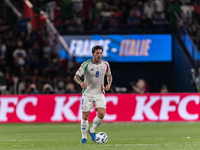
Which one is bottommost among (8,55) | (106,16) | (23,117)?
(23,117)

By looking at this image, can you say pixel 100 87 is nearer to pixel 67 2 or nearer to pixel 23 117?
pixel 23 117

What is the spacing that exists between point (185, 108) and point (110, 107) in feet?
9.41

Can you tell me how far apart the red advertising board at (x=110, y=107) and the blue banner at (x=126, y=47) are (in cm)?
505

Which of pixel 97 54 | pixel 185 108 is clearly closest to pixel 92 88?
pixel 97 54

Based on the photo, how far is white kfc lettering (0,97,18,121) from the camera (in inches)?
716

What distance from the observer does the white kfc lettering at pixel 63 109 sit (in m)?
18.1

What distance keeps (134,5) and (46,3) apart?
4.77 metres

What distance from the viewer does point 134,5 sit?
23688mm

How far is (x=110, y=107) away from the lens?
59.6ft

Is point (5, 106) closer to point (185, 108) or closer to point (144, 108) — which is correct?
point (144, 108)

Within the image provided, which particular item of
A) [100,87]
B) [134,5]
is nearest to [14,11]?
[134,5]

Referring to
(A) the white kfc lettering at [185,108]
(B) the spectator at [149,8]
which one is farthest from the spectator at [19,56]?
(A) the white kfc lettering at [185,108]

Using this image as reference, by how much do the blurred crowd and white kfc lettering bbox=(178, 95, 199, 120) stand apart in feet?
9.83

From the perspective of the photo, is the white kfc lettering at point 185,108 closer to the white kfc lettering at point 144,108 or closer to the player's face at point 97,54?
the white kfc lettering at point 144,108
